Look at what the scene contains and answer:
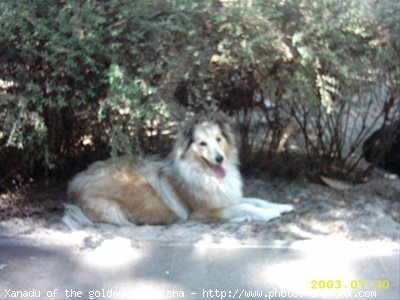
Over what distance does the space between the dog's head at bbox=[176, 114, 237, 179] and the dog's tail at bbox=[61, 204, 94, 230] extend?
3.49 feet

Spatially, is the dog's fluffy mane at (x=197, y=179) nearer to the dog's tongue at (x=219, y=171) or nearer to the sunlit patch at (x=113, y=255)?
the dog's tongue at (x=219, y=171)

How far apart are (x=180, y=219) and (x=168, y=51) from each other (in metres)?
1.62

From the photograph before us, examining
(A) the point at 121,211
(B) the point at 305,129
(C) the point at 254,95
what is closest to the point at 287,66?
(C) the point at 254,95

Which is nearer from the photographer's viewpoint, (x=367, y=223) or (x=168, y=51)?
(x=168, y=51)

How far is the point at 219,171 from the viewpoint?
207 inches

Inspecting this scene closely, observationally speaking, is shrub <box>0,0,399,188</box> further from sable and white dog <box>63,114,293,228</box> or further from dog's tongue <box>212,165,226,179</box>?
dog's tongue <box>212,165,226,179</box>

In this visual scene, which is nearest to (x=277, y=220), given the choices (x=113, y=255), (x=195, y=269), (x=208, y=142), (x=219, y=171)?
(x=219, y=171)

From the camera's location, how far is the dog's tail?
4933 millimetres

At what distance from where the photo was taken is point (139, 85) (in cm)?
461

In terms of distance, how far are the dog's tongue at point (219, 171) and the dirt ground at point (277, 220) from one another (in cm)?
45

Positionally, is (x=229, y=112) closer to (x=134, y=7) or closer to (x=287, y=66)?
(x=287, y=66)

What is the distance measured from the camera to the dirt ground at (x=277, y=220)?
4.81 m

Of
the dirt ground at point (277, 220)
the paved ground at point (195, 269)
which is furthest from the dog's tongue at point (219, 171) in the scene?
the paved ground at point (195, 269)

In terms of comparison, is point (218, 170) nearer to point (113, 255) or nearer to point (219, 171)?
point (219, 171)
